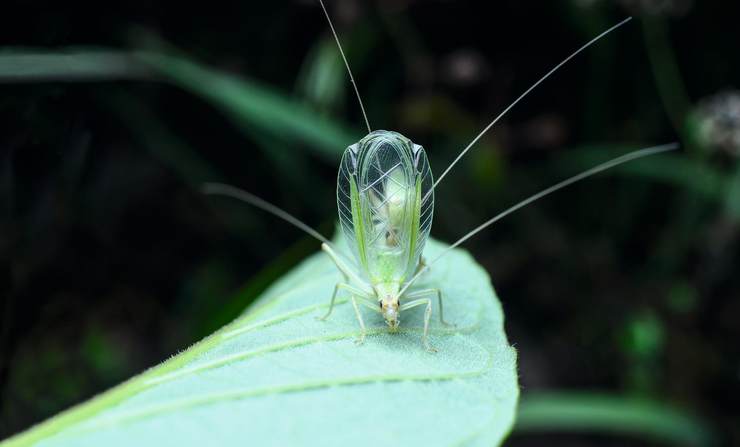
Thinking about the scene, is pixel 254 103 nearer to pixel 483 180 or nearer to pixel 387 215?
pixel 483 180

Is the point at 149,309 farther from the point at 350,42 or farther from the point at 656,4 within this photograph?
the point at 656,4

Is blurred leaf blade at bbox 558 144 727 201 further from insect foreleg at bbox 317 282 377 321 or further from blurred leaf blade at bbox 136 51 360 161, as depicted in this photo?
insect foreleg at bbox 317 282 377 321

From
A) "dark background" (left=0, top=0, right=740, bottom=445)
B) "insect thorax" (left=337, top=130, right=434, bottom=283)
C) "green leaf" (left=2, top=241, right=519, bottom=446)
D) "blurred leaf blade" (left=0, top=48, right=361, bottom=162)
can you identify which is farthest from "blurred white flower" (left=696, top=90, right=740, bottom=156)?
"green leaf" (left=2, top=241, right=519, bottom=446)

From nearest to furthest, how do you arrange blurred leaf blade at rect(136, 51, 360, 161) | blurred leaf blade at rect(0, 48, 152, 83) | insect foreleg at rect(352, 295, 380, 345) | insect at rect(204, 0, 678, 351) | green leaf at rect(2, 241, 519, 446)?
1. green leaf at rect(2, 241, 519, 446)
2. insect foreleg at rect(352, 295, 380, 345)
3. insect at rect(204, 0, 678, 351)
4. blurred leaf blade at rect(0, 48, 152, 83)
5. blurred leaf blade at rect(136, 51, 360, 161)

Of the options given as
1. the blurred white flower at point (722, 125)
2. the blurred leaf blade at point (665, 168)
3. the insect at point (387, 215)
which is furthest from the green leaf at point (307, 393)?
the blurred leaf blade at point (665, 168)

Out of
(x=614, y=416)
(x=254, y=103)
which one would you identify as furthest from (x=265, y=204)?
(x=614, y=416)

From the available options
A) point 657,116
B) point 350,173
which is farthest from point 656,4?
point 350,173
